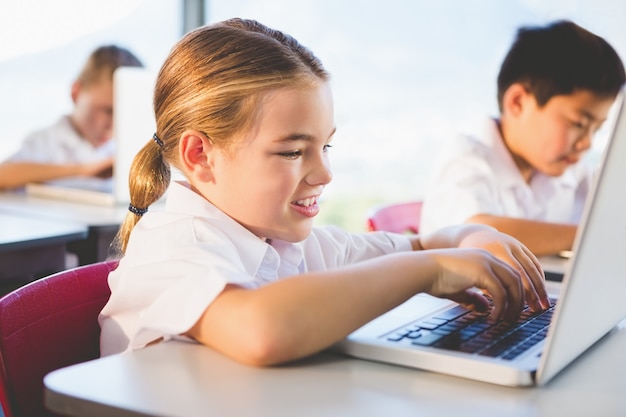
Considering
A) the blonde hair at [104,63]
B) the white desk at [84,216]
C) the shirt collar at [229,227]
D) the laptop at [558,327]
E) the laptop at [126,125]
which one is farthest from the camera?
the blonde hair at [104,63]

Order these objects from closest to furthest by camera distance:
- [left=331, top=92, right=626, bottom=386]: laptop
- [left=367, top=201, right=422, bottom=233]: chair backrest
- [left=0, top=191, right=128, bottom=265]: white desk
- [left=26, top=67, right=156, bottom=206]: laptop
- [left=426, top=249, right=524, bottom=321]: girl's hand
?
[left=331, top=92, right=626, bottom=386]: laptop → [left=426, top=249, right=524, bottom=321]: girl's hand → [left=367, top=201, right=422, bottom=233]: chair backrest → [left=0, top=191, right=128, bottom=265]: white desk → [left=26, top=67, right=156, bottom=206]: laptop

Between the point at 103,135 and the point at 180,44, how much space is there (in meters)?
2.59

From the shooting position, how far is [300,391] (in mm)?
827

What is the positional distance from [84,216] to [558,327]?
6.28ft

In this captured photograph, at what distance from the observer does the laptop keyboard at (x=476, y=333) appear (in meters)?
0.93

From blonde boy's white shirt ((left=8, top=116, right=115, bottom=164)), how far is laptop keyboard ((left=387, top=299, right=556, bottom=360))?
9.23 feet

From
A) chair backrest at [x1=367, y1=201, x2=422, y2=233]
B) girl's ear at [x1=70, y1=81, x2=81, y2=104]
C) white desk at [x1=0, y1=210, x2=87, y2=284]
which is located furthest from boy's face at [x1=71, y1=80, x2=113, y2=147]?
chair backrest at [x1=367, y1=201, x2=422, y2=233]

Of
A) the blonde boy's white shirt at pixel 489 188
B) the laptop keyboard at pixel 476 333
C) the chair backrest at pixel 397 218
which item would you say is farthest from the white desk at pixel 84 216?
the laptop keyboard at pixel 476 333

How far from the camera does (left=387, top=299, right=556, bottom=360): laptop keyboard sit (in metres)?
0.93

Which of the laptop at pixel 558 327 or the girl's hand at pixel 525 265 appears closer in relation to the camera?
the laptop at pixel 558 327

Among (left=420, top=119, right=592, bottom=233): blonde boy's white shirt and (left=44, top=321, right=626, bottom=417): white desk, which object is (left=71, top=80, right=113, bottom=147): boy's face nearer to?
(left=420, top=119, right=592, bottom=233): blonde boy's white shirt

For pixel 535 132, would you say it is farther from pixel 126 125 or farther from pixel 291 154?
pixel 291 154

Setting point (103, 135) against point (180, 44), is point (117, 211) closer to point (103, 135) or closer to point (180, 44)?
point (103, 135)

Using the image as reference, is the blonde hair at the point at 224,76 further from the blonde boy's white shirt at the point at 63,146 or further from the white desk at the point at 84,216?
the blonde boy's white shirt at the point at 63,146
